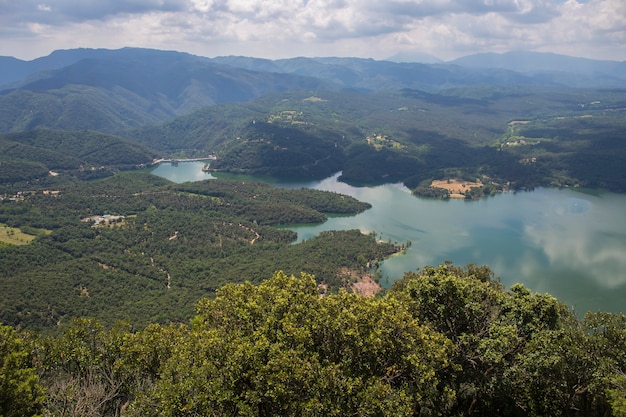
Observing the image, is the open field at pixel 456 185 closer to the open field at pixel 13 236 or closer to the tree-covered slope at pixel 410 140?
the tree-covered slope at pixel 410 140

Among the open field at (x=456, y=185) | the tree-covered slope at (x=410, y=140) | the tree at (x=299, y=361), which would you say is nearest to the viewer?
Result: the tree at (x=299, y=361)

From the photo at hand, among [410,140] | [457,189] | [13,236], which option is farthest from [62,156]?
[410,140]

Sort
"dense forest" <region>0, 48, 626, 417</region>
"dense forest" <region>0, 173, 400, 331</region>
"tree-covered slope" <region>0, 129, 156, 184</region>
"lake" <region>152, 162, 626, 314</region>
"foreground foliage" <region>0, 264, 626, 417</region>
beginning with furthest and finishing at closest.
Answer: "tree-covered slope" <region>0, 129, 156, 184</region>, "lake" <region>152, 162, 626, 314</region>, "dense forest" <region>0, 173, 400, 331</region>, "dense forest" <region>0, 48, 626, 417</region>, "foreground foliage" <region>0, 264, 626, 417</region>

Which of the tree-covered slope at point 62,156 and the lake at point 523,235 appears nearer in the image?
the lake at point 523,235

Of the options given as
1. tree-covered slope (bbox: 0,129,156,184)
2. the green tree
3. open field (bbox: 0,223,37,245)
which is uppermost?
the green tree

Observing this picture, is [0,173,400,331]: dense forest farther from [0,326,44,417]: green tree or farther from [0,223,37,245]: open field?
[0,326,44,417]: green tree

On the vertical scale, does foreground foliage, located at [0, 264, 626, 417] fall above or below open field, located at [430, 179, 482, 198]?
above

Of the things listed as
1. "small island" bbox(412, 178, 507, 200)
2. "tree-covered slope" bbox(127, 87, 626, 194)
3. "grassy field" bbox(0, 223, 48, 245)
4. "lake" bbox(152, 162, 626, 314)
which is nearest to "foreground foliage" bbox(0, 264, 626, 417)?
"lake" bbox(152, 162, 626, 314)

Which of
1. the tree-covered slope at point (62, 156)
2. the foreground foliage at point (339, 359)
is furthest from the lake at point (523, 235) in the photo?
the tree-covered slope at point (62, 156)
